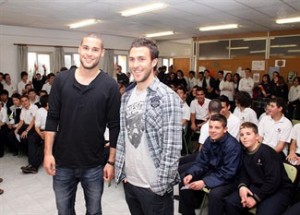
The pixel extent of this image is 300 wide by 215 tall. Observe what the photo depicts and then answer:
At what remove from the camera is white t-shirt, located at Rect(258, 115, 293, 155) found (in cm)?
320

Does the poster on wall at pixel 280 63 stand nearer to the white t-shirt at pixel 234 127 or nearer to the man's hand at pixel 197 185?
the white t-shirt at pixel 234 127

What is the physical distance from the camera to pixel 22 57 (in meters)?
8.80

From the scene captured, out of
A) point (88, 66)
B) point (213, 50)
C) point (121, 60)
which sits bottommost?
point (88, 66)

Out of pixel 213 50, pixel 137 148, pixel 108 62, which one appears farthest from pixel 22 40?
pixel 137 148

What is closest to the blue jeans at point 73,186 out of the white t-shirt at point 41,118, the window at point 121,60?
the white t-shirt at point 41,118

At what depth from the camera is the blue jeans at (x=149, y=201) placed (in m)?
1.49

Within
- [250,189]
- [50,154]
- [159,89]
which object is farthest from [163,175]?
[250,189]

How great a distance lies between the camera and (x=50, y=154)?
5.76 feet

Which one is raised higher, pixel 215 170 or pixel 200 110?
pixel 200 110

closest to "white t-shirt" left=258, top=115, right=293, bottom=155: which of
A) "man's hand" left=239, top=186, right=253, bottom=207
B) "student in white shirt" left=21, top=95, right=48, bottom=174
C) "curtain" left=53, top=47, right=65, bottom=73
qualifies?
"man's hand" left=239, top=186, right=253, bottom=207

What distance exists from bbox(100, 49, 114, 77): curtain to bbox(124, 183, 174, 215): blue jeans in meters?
9.31

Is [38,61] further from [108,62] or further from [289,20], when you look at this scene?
[289,20]

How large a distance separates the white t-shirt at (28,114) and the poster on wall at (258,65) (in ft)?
25.3

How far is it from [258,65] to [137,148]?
9133mm
